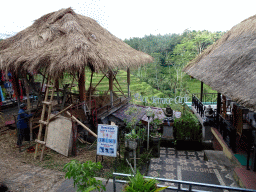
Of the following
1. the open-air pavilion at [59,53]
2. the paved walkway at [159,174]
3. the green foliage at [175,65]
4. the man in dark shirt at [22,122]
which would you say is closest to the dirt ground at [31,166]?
the paved walkway at [159,174]

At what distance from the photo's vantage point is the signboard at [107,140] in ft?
16.4

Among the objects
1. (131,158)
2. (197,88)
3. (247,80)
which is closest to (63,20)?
(131,158)

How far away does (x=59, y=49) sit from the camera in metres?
6.78

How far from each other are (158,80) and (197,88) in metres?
6.13

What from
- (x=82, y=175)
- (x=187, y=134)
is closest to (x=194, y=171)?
(x=187, y=134)

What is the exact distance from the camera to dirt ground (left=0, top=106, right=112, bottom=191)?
15.2 feet

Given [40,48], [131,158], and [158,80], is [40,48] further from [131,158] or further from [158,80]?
[158,80]

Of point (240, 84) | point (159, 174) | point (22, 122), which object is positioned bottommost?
point (159, 174)

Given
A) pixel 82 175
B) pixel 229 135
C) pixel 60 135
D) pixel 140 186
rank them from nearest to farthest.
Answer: pixel 140 186
pixel 82 175
pixel 229 135
pixel 60 135

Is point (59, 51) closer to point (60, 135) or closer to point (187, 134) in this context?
point (60, 135)

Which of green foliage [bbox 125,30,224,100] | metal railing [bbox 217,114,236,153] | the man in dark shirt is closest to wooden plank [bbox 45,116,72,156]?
the man in dark shirt

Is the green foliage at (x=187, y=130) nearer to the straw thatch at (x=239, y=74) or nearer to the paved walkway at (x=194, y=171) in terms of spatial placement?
the paved walkway at (x=194, y=171)

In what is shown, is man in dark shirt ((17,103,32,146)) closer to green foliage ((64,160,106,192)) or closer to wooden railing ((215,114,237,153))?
green foliage ((64,160,106,192))

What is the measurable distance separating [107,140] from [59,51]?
359 centimetres
